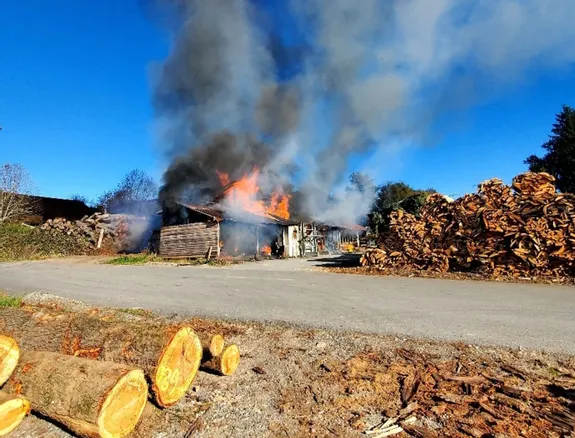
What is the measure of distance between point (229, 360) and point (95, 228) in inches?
1233

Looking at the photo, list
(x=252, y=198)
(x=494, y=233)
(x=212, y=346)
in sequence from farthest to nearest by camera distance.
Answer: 1. (x=252, y=198)
2. (x=494, y=233)
3. (x=212, y=346)

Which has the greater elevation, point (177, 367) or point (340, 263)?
point (340, 263)

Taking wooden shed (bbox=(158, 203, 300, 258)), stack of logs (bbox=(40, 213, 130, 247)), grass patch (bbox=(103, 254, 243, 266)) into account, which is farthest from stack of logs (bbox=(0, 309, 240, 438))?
stack of logs (bbox=(40, 213, 130, 247))

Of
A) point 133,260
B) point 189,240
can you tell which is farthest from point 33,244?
point 189,240

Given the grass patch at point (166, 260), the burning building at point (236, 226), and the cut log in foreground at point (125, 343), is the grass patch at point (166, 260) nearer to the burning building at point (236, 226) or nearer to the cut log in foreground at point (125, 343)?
the burning building at point (236, 226)

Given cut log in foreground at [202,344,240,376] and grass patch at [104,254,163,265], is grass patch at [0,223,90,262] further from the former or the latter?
cut log in foreground at [202,344,240,376]

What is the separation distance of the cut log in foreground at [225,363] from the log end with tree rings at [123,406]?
97cm

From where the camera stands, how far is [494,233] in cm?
1248

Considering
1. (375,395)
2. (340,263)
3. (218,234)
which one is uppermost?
(218,234)

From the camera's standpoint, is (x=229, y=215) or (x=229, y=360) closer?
(x=229, y=360)

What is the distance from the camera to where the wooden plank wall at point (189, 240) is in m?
24.3

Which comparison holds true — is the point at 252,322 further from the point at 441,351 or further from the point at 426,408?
the point at 426,408

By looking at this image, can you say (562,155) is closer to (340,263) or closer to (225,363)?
(340,263)

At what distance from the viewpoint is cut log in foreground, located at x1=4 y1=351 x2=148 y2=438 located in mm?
2600
